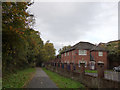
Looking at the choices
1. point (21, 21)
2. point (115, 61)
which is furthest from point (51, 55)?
point (21, 21)

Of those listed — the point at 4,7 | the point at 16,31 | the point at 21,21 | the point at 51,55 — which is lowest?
the point at 51,55

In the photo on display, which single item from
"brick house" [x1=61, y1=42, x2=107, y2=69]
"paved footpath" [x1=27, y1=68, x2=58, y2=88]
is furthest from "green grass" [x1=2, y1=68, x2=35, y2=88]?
"brick house" [x1=61, y1=42, x2=107, y2=69]

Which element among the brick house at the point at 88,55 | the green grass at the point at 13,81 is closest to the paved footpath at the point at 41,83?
the green grass at the point at 13,81

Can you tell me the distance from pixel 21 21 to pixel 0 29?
5.01 ft

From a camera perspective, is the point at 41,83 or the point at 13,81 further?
the point at 13,81

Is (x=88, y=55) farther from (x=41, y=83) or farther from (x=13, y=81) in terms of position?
(x=13, y=81)

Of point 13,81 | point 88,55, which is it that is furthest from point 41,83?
point 88,55

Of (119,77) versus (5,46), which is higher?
(5,46)

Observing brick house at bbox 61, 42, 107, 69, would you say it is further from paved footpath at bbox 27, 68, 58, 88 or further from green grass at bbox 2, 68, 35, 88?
green grass at bbox 2, 68, 35, 88

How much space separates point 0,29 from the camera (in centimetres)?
824

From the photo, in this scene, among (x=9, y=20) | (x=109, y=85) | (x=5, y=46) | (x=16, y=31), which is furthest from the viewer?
(x=5, y=46)

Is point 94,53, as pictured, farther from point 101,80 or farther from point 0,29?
point 0,29

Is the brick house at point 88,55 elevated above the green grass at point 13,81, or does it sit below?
above

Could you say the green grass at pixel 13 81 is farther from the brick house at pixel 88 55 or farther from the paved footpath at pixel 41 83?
the brick house at pixel 88 55
